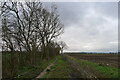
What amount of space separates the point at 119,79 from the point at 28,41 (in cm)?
1809

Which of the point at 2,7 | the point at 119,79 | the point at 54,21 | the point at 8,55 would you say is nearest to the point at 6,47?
the point at 8,55

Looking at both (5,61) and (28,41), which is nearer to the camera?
(5,61)

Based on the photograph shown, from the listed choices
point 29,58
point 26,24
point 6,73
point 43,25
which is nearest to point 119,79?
point 6,73

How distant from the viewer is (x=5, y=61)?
18.7 m

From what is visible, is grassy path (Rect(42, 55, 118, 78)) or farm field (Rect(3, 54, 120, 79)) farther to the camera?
grassy path (Rect(42, 55, 118, 78))

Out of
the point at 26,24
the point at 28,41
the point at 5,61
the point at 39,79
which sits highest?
the point at 26,24

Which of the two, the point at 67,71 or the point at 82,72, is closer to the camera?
the point at 82,72

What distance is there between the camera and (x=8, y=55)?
18.9 meters

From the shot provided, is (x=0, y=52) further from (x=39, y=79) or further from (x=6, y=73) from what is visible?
(x=39, y=79)

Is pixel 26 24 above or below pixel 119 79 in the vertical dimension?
above

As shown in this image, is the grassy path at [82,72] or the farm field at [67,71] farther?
the grassy path at [82,72]

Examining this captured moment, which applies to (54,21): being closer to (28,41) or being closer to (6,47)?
(28,41)

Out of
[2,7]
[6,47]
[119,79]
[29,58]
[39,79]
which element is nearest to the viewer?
[119,79]

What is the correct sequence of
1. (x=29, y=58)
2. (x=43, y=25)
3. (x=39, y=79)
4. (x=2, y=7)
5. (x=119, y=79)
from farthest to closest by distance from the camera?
(x=43, y=25) < (x=29, y=58) < (x=2, y=7) < (x=39, y=79) < (x=119, y=79)
